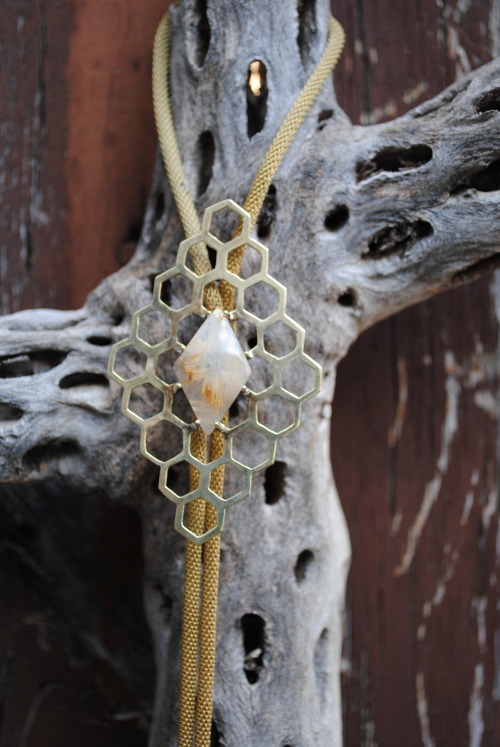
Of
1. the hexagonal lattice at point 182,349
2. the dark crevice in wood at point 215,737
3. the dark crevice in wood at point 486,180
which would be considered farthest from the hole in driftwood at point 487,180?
the dark crevice in wood at point 215,737

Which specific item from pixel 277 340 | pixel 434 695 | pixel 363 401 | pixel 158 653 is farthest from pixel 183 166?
pixel 434 695

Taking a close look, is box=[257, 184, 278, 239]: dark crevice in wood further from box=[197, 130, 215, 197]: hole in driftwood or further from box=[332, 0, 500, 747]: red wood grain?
box=[332, 0, 500, 747]: red wood grain

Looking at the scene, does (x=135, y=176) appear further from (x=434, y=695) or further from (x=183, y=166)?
(x=434, y=695)

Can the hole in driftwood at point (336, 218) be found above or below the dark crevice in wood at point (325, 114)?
below

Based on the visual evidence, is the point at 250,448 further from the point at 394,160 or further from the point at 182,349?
the point at 394,160

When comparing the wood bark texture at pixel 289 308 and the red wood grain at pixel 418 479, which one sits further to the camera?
the red wood grain at pixel 418 479

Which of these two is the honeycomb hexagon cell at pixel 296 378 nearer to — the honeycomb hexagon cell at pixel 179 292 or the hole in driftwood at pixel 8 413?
the honeycomb hexagon cell at pixel 179 292

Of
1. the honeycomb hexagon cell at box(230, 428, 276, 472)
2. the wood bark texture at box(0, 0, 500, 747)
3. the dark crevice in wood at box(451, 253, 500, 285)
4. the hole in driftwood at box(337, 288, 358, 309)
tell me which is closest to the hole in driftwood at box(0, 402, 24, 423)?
the wood bark texture at box(0, 0, 500, 747)
